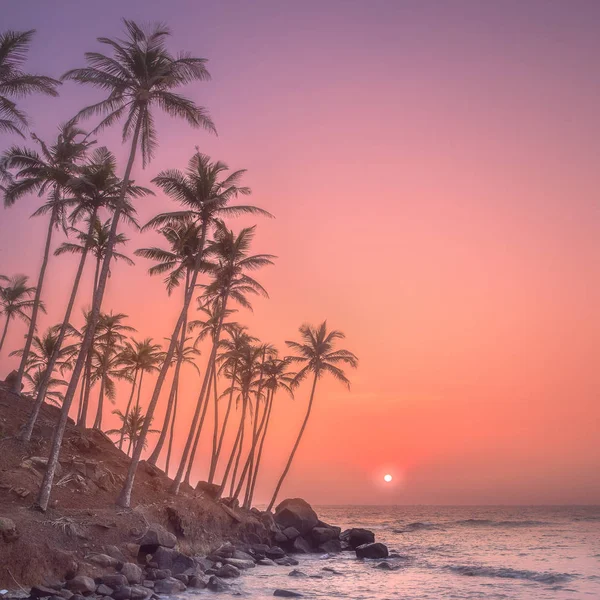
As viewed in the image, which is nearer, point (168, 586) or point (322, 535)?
point (168, 586)

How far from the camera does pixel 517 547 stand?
4078 centimetres

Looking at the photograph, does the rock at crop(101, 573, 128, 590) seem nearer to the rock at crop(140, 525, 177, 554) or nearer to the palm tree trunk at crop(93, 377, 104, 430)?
the rock at crop(140, 525, 177, 554)

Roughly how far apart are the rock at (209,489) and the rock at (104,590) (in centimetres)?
2039

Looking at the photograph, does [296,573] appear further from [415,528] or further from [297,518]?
[415,528]

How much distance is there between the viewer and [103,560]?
1636 cm

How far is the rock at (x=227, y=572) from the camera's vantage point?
67.5 feet

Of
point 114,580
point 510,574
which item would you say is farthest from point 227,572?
point 510,574

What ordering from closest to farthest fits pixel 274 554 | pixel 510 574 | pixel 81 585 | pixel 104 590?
pixel 81 585 → pixel 104 590 → pixel 510 574 → pixel 274 554

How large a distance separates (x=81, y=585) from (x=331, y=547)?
79.9 ft

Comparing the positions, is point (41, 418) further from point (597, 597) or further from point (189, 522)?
point (597, 597)

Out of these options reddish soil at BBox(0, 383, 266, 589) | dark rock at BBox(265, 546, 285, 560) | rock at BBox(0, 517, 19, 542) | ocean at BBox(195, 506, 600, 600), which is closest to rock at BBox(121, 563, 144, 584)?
reddish soil at BBox(0, 383, 266, 589)

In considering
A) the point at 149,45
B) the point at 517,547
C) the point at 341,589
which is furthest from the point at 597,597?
the point at 149,45

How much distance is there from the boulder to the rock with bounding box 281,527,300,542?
2219cm

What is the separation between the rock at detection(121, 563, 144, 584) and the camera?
16.1 meters
